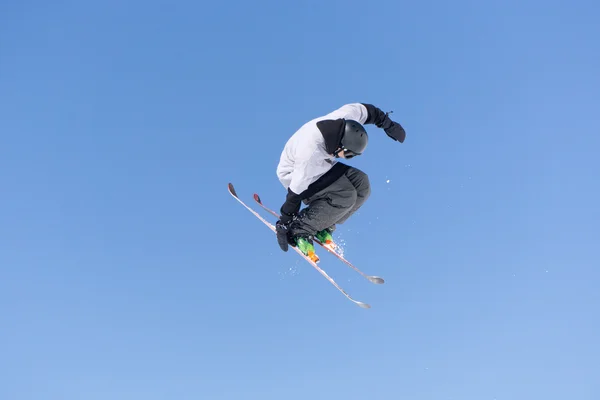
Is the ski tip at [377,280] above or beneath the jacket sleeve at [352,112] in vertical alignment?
beneath

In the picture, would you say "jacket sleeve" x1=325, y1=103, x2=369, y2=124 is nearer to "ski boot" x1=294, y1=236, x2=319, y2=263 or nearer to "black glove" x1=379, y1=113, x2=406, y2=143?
"black glove" x1=379, y1=113, x2=406, y2=143

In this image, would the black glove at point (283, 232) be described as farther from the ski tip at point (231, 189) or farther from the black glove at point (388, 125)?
the ski tip at point (231, 189)

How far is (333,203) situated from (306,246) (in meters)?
1.03

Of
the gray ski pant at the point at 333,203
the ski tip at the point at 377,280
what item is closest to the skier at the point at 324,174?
the gray ski pant at the point at 333,203

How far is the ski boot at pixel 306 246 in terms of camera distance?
8654 millimetres

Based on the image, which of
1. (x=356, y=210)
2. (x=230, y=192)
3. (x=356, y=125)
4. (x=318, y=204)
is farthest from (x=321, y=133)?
(x=230, y=192)

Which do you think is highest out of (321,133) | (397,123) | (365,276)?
(397,123)

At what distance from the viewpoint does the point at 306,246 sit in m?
8.66

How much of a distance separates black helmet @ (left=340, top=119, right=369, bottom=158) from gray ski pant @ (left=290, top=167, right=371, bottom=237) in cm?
99

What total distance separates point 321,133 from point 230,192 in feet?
13.0

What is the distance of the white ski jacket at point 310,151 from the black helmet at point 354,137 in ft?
1.11

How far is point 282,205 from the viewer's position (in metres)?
8.09

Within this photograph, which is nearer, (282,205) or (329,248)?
(282,205)

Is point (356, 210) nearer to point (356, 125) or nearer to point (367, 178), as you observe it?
point (367, 178)
